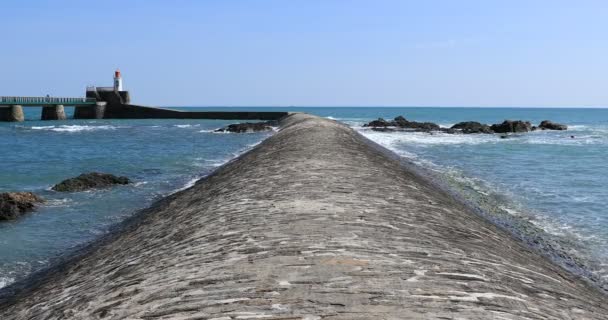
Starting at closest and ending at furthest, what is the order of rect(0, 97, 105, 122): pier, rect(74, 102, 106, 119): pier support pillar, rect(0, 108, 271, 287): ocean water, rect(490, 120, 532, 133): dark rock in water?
rect(0, 108, 271, 287): ocean water, rect(490, 120, 532, 133): dark rock in water, rect(0, 97, 105, 122): pier, rect(74, 102, 106, 119): pier support pillar

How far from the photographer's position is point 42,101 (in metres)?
68.2

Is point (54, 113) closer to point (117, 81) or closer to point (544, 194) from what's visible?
point (117, 81)

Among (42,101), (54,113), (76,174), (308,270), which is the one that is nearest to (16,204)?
(76,174)

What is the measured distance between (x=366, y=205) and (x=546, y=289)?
2.64 meters

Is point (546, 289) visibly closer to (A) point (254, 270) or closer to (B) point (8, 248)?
(A) point (254, 270)

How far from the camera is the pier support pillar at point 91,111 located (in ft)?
235

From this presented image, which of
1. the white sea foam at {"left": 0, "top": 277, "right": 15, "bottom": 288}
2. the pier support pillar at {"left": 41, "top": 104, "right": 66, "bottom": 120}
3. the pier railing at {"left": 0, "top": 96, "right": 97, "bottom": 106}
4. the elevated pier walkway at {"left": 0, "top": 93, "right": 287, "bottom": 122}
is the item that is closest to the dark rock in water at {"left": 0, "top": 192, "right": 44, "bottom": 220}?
the white sea foam at {"left": 0, "top": 277, "right": 15, "bottom": 288}

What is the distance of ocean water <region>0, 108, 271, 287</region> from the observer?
947cm

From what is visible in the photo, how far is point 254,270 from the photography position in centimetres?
421

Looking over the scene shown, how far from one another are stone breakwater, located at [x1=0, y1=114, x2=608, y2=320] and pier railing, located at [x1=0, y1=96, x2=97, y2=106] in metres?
63.9

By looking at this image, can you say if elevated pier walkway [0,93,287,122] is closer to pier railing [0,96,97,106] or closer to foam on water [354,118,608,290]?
pier railing [0,96,97,106]

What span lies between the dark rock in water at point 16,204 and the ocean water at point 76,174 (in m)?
0.23

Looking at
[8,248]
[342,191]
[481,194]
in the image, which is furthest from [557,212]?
[8,248]

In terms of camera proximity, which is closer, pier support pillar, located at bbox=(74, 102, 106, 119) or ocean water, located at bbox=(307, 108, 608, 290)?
ocean water, located at bbox=(307, 108, 608, 290)
